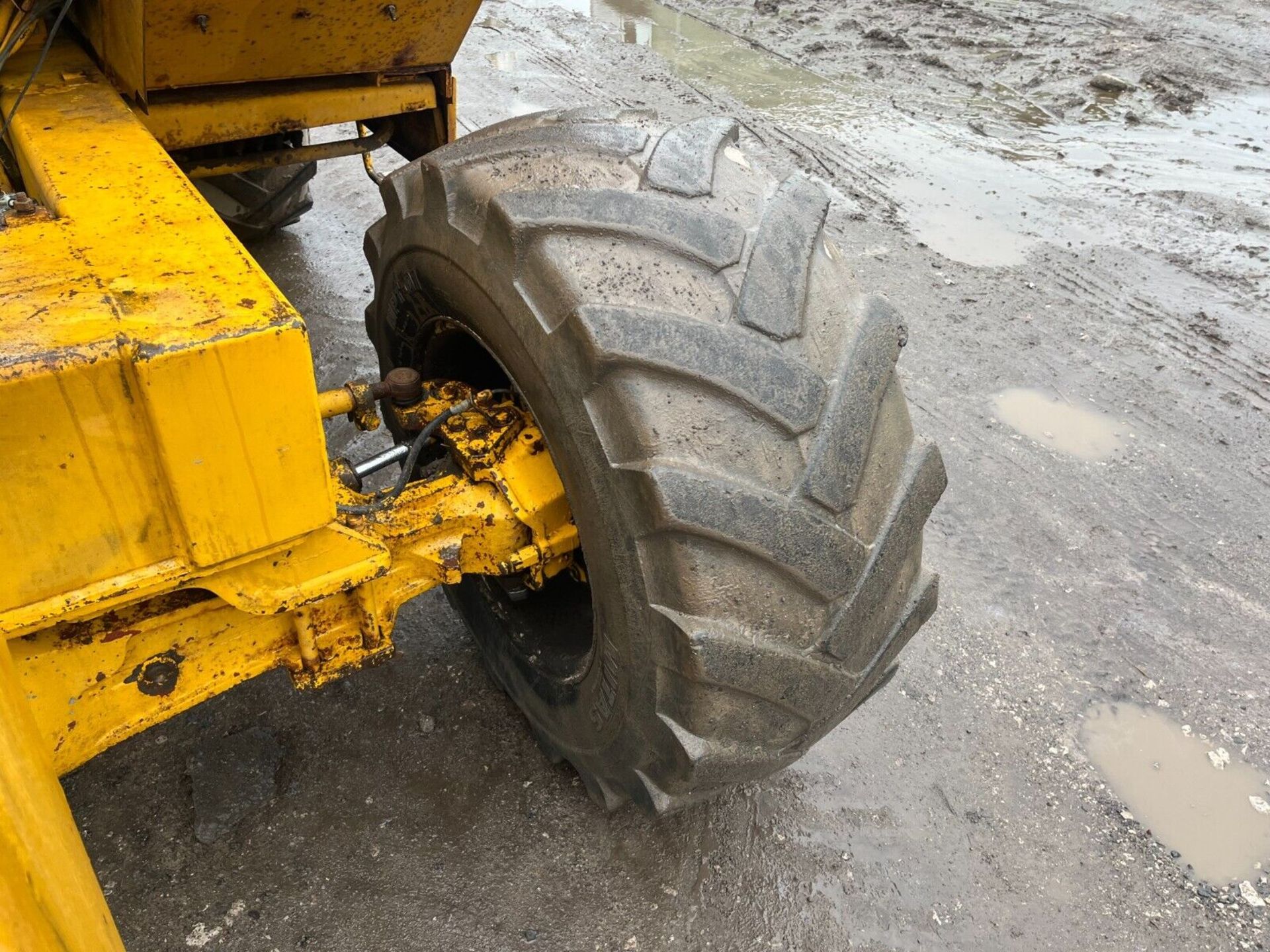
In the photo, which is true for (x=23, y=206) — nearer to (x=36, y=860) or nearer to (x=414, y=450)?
(x=414, y=450)

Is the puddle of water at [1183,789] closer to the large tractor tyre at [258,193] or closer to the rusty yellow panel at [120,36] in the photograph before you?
the rusty yellow panel at [120,36]

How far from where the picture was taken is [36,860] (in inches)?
29.5

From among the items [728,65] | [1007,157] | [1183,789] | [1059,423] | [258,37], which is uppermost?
[258,37]

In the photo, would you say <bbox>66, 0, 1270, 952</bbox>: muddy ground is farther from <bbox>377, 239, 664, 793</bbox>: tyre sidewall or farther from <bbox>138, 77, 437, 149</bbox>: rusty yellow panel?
<bbox>138, 77, 437, 149</bbox>: rusty yellow panel

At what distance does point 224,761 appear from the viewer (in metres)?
2.22

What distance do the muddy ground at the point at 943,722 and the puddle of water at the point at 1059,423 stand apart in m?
0.02

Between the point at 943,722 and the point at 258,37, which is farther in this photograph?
the point at 943,722

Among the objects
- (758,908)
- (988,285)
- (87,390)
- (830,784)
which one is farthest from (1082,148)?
(87,390)

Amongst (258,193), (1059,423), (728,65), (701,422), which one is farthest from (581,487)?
(728,65)

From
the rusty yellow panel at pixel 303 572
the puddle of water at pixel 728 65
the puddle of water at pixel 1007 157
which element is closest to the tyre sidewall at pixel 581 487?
the rusty yellow panel at pixel 303 572

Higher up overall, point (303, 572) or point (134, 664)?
point (303, 572)

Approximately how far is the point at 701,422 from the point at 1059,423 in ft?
8.65

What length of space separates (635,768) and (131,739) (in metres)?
1.40

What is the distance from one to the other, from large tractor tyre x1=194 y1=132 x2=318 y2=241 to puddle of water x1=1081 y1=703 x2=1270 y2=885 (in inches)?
134
